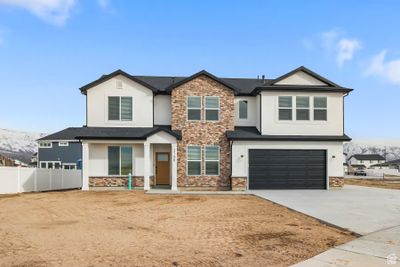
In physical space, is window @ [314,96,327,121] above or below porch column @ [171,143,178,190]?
above

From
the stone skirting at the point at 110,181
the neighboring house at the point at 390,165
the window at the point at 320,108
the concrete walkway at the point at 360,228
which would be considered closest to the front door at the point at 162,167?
the stone skirting at the point at 110,181

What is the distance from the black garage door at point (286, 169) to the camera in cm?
2402

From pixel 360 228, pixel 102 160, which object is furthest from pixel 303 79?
pixel 360 228

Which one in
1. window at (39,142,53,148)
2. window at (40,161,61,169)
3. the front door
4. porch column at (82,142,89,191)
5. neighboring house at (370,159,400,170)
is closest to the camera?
porch column at (82,142,89,191)

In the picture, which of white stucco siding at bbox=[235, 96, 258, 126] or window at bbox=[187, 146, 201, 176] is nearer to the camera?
window at bbox=[187, 146, 201, 176]

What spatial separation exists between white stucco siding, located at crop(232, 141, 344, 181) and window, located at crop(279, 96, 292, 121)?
152 centimetres

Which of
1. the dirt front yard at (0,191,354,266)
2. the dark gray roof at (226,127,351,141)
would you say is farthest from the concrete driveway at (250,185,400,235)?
the dark gray roof at (226,127,351,141)

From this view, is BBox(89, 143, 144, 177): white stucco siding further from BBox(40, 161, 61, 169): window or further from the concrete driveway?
BBox(40, 161, 61, 169): window

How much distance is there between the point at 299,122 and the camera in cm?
2431

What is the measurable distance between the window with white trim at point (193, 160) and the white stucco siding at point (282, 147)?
2073 millimetres

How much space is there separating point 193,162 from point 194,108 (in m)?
3.24

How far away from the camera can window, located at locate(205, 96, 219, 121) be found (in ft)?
80.2

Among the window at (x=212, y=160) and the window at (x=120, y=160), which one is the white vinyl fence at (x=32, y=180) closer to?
the window at (x=120, y=160)

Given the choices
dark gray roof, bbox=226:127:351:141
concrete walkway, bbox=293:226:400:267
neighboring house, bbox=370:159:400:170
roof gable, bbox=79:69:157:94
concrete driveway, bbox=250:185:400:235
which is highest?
roof gable, bbox=79:69:157:94
